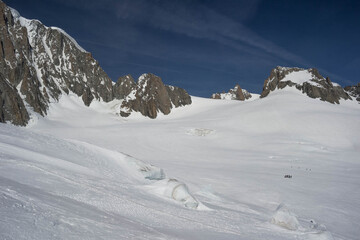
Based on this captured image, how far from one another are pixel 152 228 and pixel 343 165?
111 feet

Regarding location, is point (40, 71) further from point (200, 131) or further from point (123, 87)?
point (200, 131)

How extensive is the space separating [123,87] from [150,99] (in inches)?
1935

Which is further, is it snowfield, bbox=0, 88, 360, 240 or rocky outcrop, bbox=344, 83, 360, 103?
rocky outcrop, bbox=344, 83, 360, 103

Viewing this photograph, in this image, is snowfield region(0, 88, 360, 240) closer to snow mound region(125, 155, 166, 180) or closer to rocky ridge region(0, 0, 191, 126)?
snow mound region(125, 155, 166, 180)

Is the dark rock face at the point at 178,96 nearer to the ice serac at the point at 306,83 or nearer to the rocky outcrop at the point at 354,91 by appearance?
the ice serac at the point at 306,83

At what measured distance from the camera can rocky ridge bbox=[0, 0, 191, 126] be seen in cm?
7444

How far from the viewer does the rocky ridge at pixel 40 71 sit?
74438mm

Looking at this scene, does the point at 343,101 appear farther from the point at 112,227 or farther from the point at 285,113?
the point at 112,227

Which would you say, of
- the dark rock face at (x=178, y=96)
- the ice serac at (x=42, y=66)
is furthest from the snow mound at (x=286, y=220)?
the dark rock face at (x=178, y=96)

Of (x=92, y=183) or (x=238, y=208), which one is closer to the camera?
(x=92, y=183)

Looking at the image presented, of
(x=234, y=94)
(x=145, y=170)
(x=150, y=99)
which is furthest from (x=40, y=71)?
(x=234, y=94)

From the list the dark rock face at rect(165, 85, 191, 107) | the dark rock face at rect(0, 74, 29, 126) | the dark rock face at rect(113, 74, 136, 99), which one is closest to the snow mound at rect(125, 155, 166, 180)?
the dark rock face at rect(0, 74, 29, 126)

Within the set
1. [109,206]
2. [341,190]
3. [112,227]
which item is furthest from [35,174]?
[341,190]

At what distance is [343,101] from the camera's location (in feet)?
379
